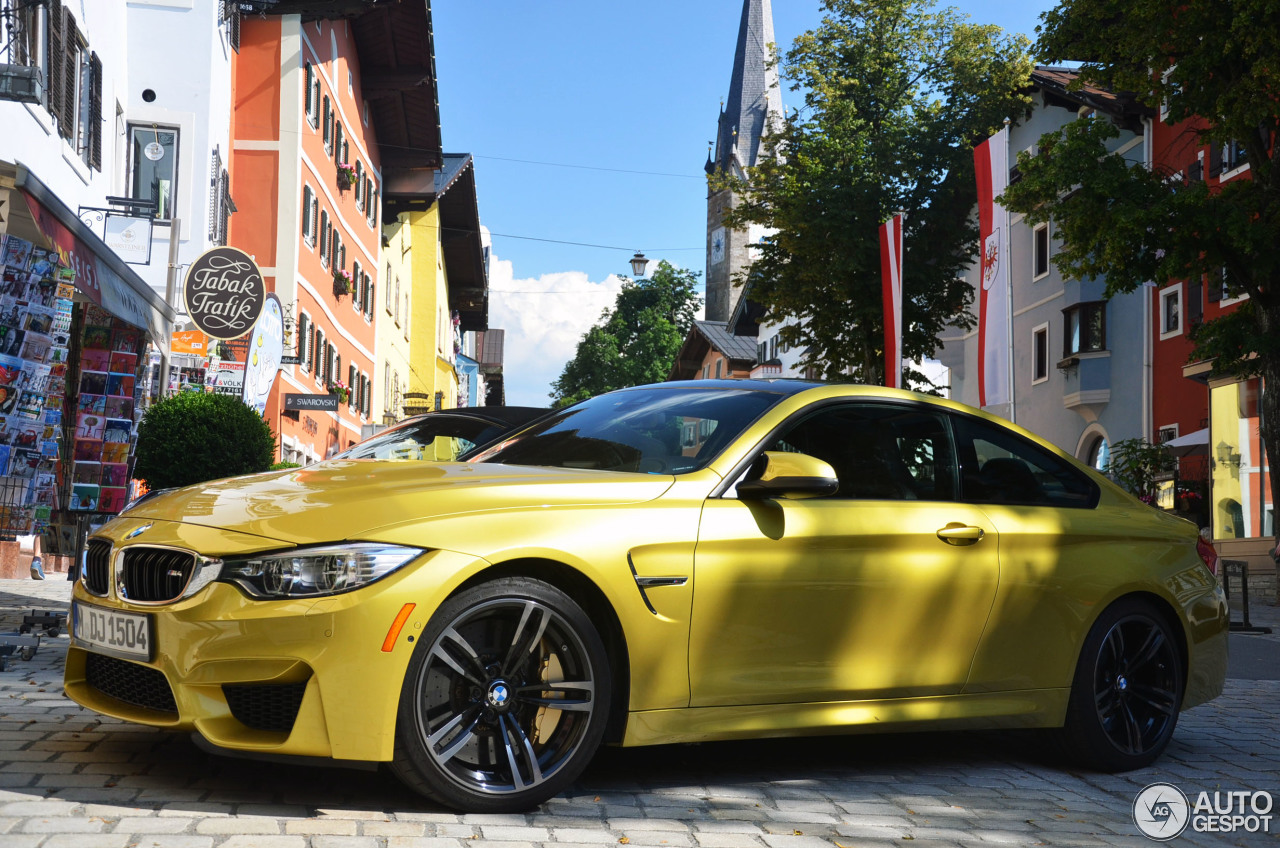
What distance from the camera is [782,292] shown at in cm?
3169

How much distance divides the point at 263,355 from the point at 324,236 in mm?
16971

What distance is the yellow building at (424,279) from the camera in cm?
4591

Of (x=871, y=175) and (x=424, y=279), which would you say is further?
(x=424, y=279)

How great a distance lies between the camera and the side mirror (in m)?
4.65

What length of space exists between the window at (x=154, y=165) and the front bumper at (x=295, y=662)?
18.8 metres

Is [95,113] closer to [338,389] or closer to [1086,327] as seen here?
[338,389]

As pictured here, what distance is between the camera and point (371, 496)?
4254mm

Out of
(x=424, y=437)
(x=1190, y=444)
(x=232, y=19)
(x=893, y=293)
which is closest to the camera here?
(x=424, y=437)

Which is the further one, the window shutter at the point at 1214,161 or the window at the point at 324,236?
the window at the point at 324,236

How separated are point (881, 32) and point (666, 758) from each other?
97.9ft

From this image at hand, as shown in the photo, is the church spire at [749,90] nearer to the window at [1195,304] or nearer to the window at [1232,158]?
the window at [1195,304]

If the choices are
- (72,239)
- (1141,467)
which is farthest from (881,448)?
(1141,467)

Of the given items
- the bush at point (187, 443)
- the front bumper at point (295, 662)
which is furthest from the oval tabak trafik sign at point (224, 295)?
the front bumper at point (295, 662)

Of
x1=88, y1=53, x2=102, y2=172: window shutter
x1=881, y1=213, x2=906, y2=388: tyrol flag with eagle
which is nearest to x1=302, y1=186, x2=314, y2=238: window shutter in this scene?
x1=88, y1=53, x2=102, y2=172: window shutter
